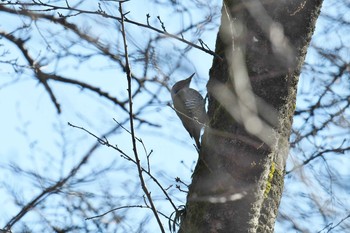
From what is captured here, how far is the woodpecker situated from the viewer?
529cm

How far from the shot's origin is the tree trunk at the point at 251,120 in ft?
11.4

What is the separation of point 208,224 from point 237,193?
0.74 ft

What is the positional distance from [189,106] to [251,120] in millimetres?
2446

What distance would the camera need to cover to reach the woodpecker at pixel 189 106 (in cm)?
529

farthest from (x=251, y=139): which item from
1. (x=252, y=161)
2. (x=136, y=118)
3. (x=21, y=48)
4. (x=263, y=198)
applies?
(x=21, y=48)

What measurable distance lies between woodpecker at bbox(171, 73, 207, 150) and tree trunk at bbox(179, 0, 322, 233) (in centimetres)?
147

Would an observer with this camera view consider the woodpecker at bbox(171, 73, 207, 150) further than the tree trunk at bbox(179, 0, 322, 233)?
Yes

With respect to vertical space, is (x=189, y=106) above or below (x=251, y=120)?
above

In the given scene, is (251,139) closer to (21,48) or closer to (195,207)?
(195,207)

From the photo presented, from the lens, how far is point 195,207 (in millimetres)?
3598

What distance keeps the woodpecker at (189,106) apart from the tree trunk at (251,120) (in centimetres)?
147

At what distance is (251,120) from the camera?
3.38m

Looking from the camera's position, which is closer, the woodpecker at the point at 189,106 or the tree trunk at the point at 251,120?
the tree trunk at the point at 251,120

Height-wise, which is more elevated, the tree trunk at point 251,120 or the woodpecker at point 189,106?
the woodpecker at point 189,106
